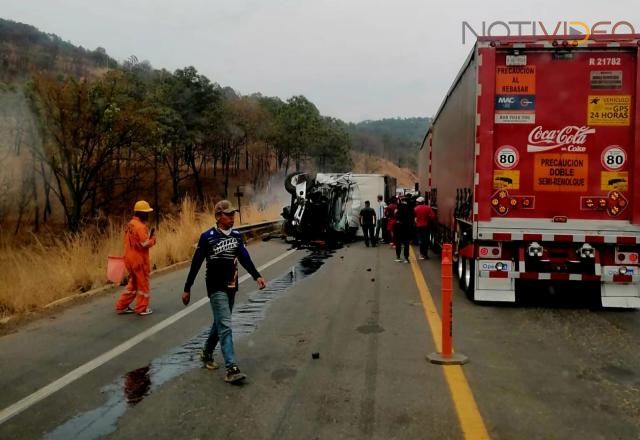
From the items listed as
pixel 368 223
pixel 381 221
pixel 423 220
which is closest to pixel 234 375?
pixel 423 220

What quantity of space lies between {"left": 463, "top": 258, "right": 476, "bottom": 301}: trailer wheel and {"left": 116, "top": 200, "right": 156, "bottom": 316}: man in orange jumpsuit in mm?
4793

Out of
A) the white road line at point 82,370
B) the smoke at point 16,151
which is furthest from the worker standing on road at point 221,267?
the smoke at point 16,151

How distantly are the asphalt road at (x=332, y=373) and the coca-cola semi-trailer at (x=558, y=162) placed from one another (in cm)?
75

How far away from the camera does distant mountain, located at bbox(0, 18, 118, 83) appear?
69062 mm

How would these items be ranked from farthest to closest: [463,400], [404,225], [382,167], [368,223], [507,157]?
[382,167] < [368,223] < [404,225] < [507,157] < [463,400]

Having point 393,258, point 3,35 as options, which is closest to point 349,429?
point 393,258

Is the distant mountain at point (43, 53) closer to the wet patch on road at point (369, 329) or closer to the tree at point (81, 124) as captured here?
the tree at point (81, 124)

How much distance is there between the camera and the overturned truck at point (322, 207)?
21422mm

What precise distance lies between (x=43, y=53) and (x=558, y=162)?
Result: 347 ft

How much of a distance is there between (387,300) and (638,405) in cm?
527

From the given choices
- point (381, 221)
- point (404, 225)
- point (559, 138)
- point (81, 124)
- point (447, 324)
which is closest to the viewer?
point (447, 324)

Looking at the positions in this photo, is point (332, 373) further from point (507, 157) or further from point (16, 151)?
point (16, 151)

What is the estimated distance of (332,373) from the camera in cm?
608

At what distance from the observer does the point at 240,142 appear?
6819cm
